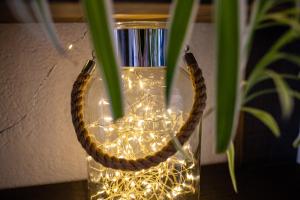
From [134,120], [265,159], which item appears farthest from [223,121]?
[265,159]

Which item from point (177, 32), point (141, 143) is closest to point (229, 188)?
point (141, 143)

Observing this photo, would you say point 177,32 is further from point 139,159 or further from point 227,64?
point 139,159

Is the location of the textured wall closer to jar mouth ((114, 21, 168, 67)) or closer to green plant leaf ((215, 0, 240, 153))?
jar mouth ((114, 21, 168, 67))

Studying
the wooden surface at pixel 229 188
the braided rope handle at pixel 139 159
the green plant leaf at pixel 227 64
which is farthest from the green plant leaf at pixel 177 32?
the wooden surface at pixel 229 188

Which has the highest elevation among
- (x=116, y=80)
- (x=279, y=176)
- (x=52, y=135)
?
(x=116, y=80)

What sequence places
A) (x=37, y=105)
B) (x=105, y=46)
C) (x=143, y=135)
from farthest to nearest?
(x=37, y=105)
(x=143, y=135)
(x=105, y=46)

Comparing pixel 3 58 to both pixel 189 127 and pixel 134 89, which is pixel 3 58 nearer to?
pixel 134 89

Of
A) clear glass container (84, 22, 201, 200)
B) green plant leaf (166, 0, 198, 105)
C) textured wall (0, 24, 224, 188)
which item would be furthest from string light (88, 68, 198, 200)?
green plant leaf (166, 0, 198, 105)
